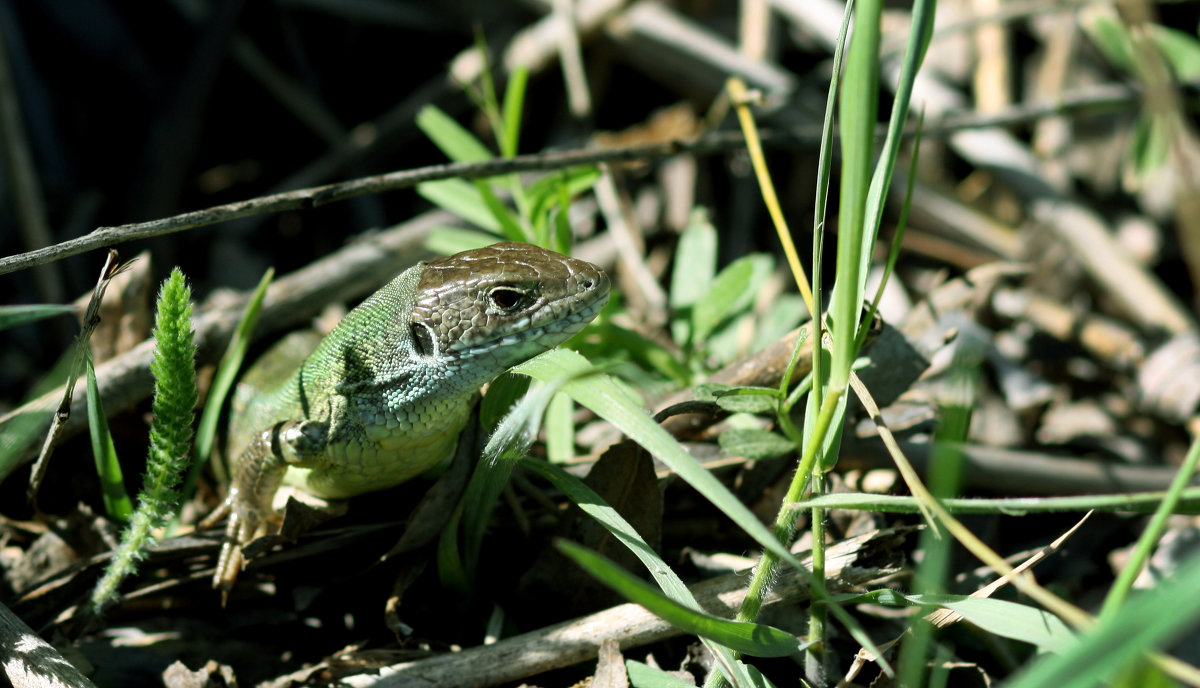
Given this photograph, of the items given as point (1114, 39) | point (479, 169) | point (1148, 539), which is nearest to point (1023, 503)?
point (1148, 539)

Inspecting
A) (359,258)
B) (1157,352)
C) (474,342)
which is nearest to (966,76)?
(1157,352)

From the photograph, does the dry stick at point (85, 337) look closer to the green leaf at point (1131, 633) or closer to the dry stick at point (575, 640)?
Answer: the dry stick at point (575, 640)

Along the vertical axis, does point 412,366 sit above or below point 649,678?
above

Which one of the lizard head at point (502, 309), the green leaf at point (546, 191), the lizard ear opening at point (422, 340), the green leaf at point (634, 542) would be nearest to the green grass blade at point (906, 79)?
the green leaf at point (634, 542)

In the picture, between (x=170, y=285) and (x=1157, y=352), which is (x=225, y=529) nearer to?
(x=170, y=285)

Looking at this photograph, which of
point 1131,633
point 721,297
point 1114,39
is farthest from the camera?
point 1114,39

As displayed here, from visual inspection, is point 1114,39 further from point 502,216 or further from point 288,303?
point 288,303

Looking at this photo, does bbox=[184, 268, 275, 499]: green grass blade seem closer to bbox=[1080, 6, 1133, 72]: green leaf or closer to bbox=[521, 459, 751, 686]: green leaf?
bbox=[521, 459, 751, 686]: green leaf
